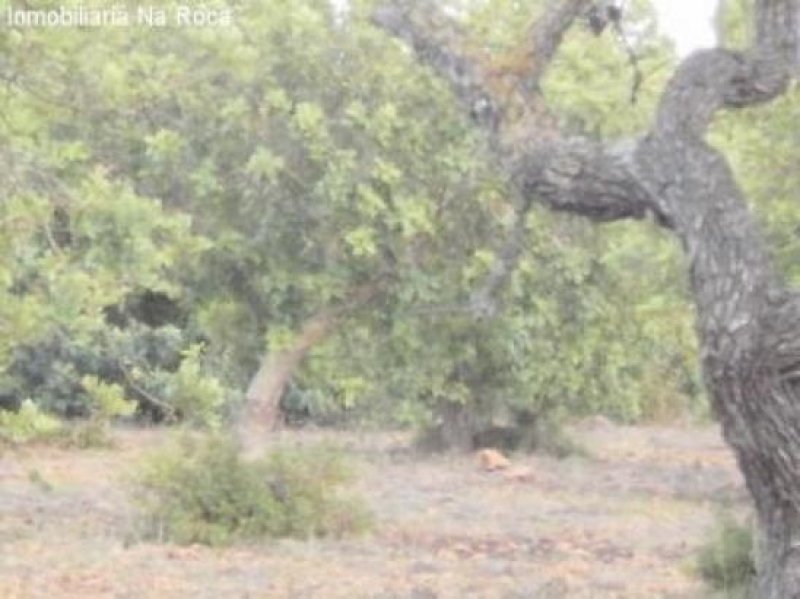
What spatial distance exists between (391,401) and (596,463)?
2.90m

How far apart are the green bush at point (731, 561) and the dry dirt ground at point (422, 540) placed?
0.50 ft

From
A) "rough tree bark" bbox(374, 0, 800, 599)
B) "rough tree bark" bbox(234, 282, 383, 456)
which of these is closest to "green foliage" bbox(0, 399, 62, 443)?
"rough tree bark" bbox(374, 0, 800, 599)

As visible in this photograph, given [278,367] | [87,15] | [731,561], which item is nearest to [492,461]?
[278,367]

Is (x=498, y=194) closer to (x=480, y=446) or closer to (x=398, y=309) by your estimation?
(x=398, y=309)

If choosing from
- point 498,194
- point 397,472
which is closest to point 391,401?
point 397,472

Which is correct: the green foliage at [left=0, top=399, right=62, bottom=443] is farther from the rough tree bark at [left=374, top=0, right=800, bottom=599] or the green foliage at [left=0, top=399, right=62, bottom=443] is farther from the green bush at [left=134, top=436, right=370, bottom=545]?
the green bush at [left=134, top=436, right=370, bottom=545]

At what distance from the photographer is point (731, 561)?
451 inches

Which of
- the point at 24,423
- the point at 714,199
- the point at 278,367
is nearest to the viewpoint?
the point at 24,423

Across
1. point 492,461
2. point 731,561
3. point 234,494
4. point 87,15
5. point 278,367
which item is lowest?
point 492,461

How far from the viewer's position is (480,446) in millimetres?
26719

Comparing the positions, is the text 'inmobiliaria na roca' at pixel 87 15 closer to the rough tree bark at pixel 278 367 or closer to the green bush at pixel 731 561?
the green bush at pixel 731 561

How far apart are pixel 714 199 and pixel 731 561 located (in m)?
4.59

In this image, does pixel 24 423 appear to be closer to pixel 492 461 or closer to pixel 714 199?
pixel 714 199

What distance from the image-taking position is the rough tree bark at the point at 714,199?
7.20m
